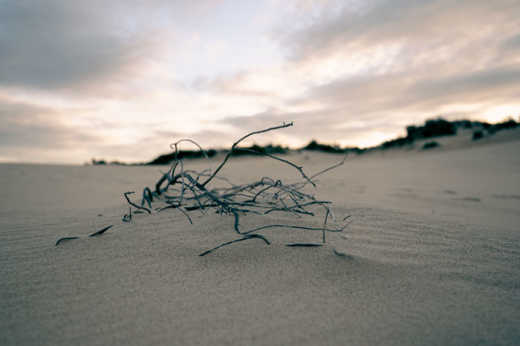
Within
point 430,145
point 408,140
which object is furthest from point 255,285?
point 408,140

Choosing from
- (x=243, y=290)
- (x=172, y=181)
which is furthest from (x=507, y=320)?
(x=172, y=181)

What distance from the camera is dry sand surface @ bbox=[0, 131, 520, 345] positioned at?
68 cm

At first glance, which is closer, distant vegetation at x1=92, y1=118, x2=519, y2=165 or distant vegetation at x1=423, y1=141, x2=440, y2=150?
distant vegetation at x1=423, y1=141, x2=440, y2=150

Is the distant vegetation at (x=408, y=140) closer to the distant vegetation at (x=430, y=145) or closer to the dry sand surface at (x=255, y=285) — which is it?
the distant vegetation at (x=430, y=145)

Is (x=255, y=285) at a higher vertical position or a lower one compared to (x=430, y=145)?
lower

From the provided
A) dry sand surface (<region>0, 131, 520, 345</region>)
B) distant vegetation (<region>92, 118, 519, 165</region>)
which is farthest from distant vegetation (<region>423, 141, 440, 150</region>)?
dry sand surface (<region>0, 131, 520, 345</region>)

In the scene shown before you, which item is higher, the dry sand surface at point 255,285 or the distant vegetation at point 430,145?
the distant vegetation at point 430,145

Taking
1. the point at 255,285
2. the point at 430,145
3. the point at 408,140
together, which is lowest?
the point at 255,285

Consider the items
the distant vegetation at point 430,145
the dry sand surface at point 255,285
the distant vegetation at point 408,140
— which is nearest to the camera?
the dry sand surface at point 255,285

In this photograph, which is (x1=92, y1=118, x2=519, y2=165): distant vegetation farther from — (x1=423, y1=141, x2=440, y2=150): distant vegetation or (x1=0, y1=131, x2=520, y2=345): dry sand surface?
(x1=0, y1=131, x2=520, y2=345): dry sand surface

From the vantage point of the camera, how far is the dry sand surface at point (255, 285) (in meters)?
0.68

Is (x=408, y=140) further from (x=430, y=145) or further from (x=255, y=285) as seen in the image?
(x=255, y=285)

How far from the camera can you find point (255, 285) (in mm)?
854

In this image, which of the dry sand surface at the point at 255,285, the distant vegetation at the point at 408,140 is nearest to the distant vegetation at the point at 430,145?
the distant vegetation at the point at 408,140
